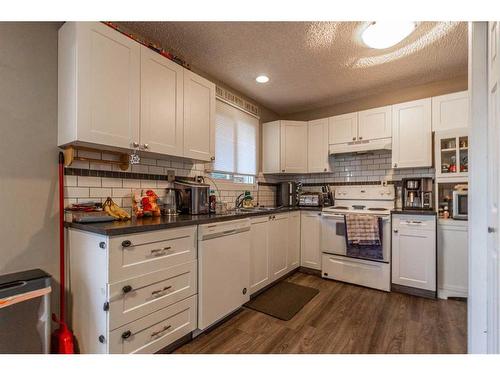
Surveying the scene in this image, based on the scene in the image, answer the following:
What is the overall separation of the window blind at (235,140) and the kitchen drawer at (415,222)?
1.89 m

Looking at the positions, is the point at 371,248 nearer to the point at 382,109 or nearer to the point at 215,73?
the point at 382,109

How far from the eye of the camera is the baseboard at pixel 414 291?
8.02 ft

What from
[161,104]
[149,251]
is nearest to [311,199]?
[161,104]

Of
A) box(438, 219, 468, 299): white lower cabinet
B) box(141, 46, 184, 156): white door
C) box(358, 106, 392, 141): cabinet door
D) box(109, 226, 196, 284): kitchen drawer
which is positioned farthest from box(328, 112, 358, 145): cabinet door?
box(109, 226, 196, 284): kitchen drawer

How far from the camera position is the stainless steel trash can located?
1.16 metres

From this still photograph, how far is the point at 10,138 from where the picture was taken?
141 cm

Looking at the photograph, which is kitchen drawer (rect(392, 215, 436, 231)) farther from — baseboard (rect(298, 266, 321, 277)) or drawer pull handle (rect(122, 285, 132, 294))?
drawer pull handle (rect(122, 285, 132, 294))

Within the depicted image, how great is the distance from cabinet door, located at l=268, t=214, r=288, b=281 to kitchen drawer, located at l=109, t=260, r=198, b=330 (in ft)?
3.90

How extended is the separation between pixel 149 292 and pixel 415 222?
2.66 m

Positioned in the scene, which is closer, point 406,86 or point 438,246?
point 438,246

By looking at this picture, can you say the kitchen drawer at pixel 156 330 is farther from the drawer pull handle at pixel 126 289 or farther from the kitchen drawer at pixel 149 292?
the drawer pull handle at pixel 126 289

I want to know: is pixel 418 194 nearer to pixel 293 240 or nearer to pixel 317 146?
pixel 317 146
